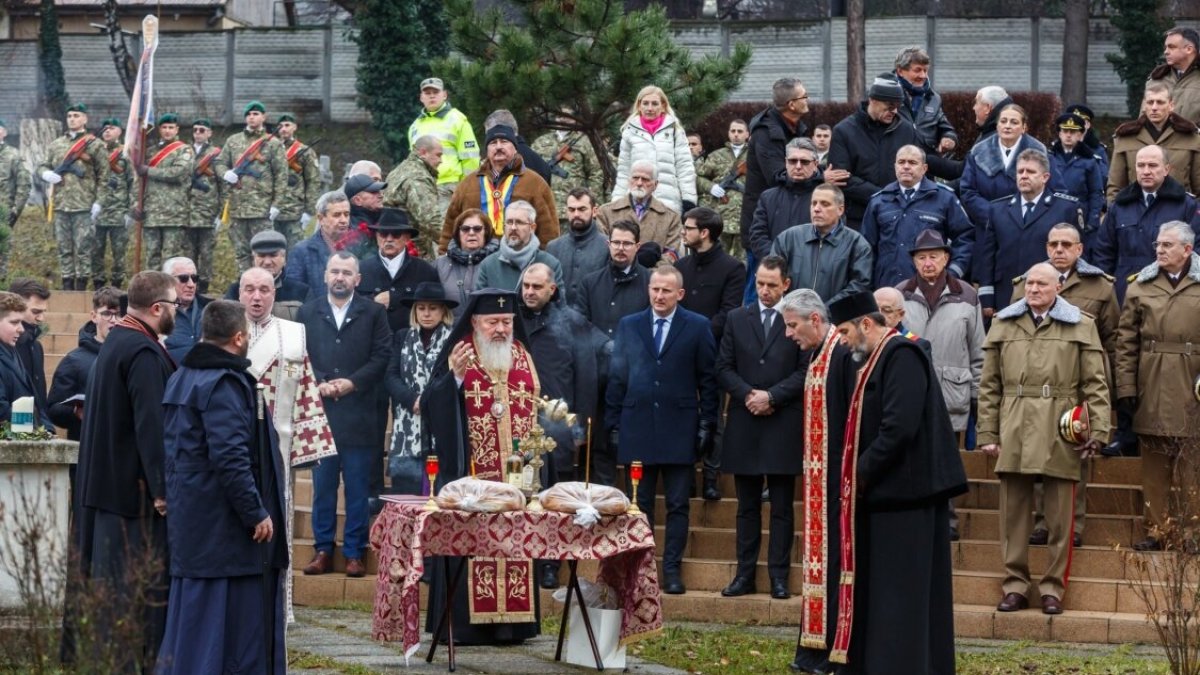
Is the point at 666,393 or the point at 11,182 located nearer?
the point at 666,393

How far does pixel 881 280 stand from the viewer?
568 inches

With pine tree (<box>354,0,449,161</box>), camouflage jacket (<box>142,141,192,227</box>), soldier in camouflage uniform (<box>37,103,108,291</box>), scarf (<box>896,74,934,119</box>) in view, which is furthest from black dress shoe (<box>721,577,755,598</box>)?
pine tree (<box>354,0,449,161</box>)

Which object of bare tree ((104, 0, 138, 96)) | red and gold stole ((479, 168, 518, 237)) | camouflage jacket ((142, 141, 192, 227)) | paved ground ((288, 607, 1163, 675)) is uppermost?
bare tree ((104, 0, 138, 96))

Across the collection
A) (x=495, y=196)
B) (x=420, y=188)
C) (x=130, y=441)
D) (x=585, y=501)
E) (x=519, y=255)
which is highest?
(x=420, y=188)

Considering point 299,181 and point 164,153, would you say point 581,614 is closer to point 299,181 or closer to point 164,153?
point 299,181

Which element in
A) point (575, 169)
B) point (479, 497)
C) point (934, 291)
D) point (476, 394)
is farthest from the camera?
point (575, 169)

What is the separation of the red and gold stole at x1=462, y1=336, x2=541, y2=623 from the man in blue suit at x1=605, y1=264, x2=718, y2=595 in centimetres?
134

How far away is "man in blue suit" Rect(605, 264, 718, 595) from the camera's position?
1336 cm

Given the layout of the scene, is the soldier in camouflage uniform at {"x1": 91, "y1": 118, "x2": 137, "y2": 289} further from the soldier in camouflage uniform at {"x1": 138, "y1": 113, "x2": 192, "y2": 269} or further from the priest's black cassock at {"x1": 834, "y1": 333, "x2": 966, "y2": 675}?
the priest's black cassock at {"x1": 834, "y1": 333, "x2": 966, "y2": 675}

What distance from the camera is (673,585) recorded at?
43.2 feet

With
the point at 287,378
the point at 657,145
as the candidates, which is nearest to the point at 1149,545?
the point at 657,145

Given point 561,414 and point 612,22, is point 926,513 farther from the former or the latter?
point 612,22

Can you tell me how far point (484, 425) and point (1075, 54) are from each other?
26.2 meters

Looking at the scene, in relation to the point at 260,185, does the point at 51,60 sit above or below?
above
